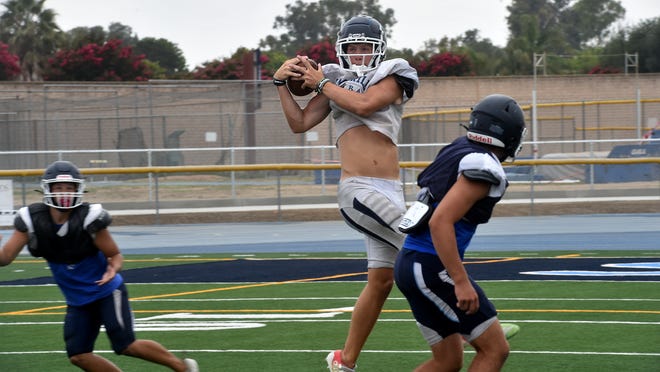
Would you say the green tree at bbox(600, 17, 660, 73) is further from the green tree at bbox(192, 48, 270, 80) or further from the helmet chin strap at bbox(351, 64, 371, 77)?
the helmet chin strap at bbox(351, 64, 371, 77)

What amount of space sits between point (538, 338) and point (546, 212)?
14900mm

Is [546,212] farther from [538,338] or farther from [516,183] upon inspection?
[538,338]

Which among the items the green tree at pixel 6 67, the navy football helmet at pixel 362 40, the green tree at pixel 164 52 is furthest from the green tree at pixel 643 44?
the navy football helmet at pixel 362 40

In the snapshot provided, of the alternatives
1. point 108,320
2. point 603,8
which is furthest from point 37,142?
point 603,8

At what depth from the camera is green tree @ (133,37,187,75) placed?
9250 cm

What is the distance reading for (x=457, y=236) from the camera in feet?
18.5

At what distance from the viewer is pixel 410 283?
5.68 metres

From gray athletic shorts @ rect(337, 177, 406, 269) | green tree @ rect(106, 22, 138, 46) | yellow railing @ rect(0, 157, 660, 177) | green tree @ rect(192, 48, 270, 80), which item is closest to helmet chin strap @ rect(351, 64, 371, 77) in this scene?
gray athletic shorts @ rect(337, 177, 406, 269)

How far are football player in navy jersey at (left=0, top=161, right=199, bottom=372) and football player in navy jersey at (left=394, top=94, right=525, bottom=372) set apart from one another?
193 centimetres

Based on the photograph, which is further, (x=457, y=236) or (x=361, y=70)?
(x=361, y=70)

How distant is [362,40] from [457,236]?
2.06 m

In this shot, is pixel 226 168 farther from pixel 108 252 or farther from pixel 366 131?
pixel 108 252

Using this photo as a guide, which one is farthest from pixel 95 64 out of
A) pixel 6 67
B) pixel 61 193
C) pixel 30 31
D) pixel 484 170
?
pixel 484 170

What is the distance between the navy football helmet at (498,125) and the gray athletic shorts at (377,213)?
1.46 metres
